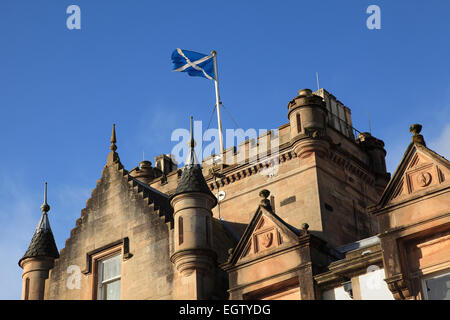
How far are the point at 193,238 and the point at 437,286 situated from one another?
9.25m

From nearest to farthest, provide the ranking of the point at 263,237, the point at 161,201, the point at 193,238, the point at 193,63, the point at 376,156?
the point at 263,237 < the point at 193,238 < the point at 161,201 < the point at 376,156 < the point at 193,63

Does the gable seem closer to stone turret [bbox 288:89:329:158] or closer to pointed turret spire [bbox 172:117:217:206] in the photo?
pointed turret spire [bbox 172:117:217:206]

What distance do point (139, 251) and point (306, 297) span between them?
26.0 feet

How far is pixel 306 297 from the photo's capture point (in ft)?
98.6

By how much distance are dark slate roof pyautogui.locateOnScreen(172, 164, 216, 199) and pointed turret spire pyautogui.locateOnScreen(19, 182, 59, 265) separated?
7.66 m

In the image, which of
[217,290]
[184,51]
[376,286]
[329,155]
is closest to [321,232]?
[329,155]

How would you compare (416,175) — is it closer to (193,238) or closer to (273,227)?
(273,227)

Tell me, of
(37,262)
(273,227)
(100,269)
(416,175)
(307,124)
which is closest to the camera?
(416,175)

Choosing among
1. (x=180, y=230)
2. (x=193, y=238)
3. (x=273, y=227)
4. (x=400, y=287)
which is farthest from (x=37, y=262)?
(x=400, y=287)

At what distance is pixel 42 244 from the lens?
132ft

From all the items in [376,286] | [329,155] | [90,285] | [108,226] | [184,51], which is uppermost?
[184,51]

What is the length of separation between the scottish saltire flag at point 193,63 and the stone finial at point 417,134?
22.6 meters

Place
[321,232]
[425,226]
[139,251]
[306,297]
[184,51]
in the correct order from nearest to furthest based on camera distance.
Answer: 1. [425,226]
2. [306,297]
3. [139,251]
4. [321,232]
5. [184,51]

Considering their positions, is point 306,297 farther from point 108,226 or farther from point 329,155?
point 329,155
